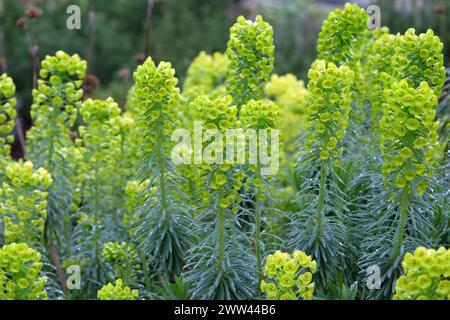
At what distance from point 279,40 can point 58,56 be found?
20.9ft

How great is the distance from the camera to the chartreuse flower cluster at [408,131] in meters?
2.92

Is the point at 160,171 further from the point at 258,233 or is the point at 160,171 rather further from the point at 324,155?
the point at 324,155

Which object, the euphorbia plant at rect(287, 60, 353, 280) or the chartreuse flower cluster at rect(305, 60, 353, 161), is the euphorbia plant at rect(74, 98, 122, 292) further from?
the chartreuse flower cluster at rect(305, 60, 353, 161)

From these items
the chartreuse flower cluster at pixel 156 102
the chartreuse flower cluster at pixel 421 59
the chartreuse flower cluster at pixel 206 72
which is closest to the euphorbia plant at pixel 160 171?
the chartreuse flower cluster at pixel 156 102

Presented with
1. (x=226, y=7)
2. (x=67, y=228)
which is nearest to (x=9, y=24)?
(x=226, y=7)

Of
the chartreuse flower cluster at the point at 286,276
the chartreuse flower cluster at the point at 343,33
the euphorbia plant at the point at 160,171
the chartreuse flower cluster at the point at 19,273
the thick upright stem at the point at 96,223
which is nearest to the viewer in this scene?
the chartreuse flower cluster at the point at 286,276

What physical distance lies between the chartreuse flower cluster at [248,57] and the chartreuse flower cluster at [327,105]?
58cm

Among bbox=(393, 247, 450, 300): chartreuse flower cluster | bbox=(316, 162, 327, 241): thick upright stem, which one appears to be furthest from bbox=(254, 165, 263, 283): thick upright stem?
bbox=(393, 247, 450, 300): chartreuse flower cluster

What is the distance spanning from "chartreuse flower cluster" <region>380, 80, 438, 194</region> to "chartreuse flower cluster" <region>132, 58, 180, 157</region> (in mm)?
1046

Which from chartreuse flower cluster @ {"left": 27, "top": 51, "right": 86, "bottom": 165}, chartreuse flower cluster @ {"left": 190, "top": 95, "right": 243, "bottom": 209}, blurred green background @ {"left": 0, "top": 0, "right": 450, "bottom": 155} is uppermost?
blurred green background @ {"left": 0, "top": 0, "right": 450, "bottom": 155}

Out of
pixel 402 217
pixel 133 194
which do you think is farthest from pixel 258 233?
pixel 133 194

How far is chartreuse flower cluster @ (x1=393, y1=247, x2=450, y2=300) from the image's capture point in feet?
8.57

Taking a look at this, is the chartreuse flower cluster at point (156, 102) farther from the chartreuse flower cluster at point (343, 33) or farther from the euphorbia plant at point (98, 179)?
the chartreuse flower cluster at point (343, 33)

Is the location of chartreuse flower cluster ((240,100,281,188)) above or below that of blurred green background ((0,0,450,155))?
below
